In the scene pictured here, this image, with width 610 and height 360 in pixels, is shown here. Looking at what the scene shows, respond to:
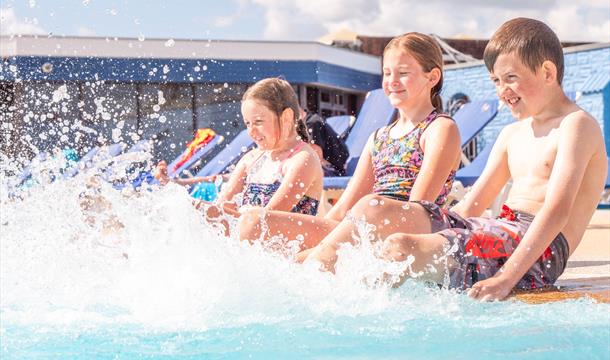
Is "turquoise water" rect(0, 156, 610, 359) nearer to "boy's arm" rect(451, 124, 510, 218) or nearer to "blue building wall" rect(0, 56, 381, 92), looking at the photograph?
"boy's arm" rect(451, 124, 510, 218)

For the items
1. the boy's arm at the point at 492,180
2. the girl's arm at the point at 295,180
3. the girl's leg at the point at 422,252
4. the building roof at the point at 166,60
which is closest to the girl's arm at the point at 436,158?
the boy's arm at the point at 492,180

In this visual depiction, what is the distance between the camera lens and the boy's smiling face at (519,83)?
3178mm

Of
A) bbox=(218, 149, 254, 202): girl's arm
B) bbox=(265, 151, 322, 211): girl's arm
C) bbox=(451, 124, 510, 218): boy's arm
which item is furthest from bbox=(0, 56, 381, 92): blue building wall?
bbox=(451, 124, 510, 218): boy's arm

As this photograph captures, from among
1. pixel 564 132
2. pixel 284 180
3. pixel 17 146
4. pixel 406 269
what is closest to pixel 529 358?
pixel 406 269

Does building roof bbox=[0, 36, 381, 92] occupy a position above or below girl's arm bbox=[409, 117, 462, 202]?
above

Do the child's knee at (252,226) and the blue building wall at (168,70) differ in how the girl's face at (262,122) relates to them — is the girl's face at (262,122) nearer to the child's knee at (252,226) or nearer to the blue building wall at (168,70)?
the child's knee at (252,226)

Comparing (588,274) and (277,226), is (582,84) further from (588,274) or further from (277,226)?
(277,226)

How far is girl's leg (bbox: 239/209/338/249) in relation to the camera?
358 cm

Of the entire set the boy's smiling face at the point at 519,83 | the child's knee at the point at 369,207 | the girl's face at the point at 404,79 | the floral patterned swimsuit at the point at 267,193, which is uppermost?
the girl's face at the point at 404,79

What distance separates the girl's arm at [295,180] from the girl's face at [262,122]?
0.68ft

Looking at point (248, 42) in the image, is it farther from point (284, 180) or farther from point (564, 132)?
point (564, 132)

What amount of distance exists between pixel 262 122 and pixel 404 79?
0.94 meters

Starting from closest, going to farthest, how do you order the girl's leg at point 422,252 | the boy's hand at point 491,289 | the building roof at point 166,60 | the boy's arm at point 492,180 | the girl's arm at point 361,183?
1. the boy's hand at point 491,289
2. the girl's leg at point 422,252
3. the boy's arm at point 492,180
4. the girl's arm at point 361,183
5. the building roof at point 166,60

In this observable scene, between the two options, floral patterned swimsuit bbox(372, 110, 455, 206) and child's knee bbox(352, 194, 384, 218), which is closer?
child's knee bbox(352, 194, 384, 218)
